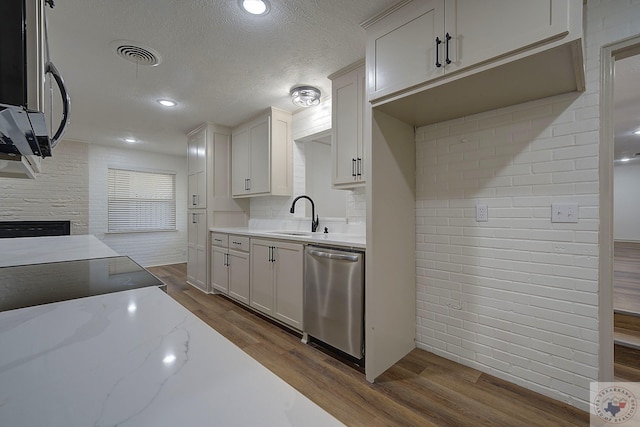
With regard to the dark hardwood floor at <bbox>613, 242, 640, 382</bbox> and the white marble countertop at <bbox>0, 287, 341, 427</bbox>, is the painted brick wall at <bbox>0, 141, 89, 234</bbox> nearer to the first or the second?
the white marble countertop at <bbox>0, 287, 341, 427</bbox>

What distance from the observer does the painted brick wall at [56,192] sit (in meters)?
4.34

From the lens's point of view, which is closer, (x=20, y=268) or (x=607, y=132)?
(x=20, y=268)

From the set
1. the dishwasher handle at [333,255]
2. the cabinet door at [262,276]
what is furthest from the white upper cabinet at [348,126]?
the cabinet door at [262,276]

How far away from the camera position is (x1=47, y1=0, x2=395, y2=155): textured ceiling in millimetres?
1770

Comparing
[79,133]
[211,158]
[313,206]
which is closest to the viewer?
[313,206]

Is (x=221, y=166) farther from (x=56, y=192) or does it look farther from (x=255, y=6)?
(x=56, y=192)

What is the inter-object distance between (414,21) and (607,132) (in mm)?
1232

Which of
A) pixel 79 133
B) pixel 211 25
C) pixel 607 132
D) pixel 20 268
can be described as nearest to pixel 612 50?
pixel 607 132

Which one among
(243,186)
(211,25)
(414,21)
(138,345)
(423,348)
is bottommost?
(423,348)

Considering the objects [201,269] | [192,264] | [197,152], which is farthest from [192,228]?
[197,152]

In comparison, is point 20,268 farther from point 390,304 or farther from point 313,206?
point 313,206

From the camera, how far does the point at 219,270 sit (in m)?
3.68

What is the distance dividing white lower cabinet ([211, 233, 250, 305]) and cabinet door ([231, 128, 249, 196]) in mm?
737

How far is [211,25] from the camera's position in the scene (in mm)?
1901
